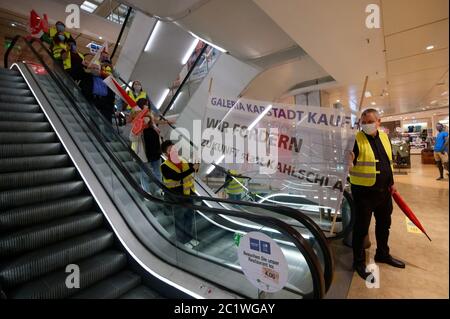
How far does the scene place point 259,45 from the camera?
5445 millimetres

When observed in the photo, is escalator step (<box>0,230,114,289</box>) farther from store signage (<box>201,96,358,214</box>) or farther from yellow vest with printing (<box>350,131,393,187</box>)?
yellow vest with printing (<box>350,131,393,187</box>)

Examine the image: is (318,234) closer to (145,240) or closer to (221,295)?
(221,295)

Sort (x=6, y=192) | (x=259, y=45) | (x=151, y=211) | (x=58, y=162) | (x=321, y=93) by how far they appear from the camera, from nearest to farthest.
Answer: (x=6, y=192) → (x=151, y=211) → (x=58, y=162) → (x=259, y=45) → (x=321, y=93)

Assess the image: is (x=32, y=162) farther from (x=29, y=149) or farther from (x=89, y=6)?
(x=89, y=6)

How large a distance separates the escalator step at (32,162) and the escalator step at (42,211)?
739mm

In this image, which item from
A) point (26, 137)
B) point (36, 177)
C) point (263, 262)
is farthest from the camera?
point (26, 137)

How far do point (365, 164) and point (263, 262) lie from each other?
1.50 metres

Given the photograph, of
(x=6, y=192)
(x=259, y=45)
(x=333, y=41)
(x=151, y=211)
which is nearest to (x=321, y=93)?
(x=259, y=45)

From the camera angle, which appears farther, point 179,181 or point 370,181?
point 179,181

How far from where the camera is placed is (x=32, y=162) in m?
3.20

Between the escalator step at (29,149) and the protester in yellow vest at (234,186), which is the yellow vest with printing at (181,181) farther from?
the protester in yellow vest at (234,186)

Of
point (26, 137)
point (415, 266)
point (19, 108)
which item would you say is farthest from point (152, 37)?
point (415, 266)

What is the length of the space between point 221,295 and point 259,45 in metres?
5.15

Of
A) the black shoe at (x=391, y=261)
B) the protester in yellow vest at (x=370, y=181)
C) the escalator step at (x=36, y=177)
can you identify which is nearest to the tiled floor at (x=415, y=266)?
the black shoe at (x=391, y=261)
